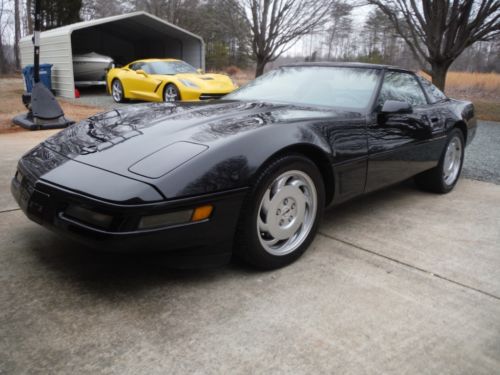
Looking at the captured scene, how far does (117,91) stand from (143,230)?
10.9 meters

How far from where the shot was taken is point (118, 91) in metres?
11.8

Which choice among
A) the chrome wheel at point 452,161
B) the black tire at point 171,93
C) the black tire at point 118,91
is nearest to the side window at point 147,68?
the black tire at point 118,91

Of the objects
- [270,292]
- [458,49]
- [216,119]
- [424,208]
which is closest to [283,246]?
[270,292]

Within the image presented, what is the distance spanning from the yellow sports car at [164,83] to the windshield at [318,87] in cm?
545

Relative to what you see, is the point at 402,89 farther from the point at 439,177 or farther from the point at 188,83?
the point at 188,83

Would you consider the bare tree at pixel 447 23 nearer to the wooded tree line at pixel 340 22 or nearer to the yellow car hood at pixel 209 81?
the wooded tree line at pixel 340 22

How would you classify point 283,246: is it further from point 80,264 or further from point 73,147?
point 73,147

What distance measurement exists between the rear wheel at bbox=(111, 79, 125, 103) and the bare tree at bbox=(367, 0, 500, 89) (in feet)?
23.3

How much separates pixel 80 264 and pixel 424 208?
9.36ft

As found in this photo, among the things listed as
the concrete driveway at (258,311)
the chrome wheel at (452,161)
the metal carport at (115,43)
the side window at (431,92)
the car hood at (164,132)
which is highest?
the metal carport at (115,43)

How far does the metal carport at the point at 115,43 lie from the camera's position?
12914 millimetres

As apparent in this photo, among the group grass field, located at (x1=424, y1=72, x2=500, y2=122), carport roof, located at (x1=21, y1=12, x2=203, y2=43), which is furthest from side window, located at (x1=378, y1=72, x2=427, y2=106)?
carport roof, located at (x1=21, y1=12, x2=203, y2=43)

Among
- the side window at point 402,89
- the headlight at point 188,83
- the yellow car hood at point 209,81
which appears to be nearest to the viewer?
the side window at point 402,89

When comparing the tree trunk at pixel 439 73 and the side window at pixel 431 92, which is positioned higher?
the tree trunk at pixel 439 73
